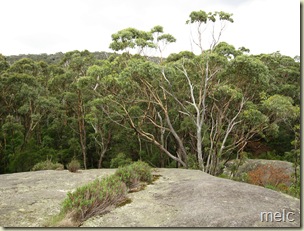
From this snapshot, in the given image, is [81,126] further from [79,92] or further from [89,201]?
[89,201]

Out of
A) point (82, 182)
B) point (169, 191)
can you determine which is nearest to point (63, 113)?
point (82, 182)

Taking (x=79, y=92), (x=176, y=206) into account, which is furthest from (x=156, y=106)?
(x=176, y=206)

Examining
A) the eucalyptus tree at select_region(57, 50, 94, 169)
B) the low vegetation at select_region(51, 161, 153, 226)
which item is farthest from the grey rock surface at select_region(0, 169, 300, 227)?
the eucalyptus tree at select_region(57, 50, 94, 169)

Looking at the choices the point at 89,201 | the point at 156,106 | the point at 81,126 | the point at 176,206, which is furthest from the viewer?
the point at 81,126

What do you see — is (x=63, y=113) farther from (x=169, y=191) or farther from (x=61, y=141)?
(x=169, y=191)

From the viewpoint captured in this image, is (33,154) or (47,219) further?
(33,154)

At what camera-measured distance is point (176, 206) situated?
6992 mm

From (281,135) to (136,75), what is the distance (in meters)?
17.1

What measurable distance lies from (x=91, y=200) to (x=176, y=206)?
196 centimetres

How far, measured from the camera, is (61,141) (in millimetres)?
28141

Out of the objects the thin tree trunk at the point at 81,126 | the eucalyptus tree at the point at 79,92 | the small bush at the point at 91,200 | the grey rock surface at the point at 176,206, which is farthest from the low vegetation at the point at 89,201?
the thin tree trunk at the point at 81,126

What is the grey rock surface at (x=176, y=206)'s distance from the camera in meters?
6.00

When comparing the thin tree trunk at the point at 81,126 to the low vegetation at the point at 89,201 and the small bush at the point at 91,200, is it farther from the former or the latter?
the small bush at the point at 91,200

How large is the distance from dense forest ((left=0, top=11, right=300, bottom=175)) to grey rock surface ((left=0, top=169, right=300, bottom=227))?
5170mm
